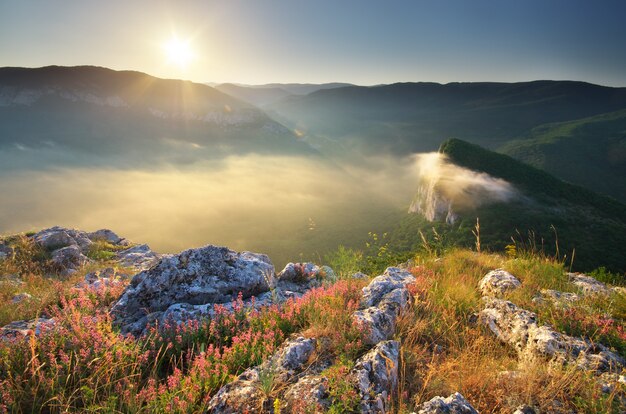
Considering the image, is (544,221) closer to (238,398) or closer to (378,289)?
(378,289)

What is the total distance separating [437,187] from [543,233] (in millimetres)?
28557

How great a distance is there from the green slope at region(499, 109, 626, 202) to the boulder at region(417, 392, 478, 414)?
614 feet

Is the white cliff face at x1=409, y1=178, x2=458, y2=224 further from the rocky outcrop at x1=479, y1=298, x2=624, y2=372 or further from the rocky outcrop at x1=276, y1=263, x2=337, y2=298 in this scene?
the rocky outcrop at x1=479, y1=298, x2=624, y2=372

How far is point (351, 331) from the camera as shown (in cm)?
472

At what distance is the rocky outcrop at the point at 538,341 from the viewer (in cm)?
454

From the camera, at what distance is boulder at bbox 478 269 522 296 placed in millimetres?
6989

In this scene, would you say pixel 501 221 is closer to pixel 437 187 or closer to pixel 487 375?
pixel 437 187

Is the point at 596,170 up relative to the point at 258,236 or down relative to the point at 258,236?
up

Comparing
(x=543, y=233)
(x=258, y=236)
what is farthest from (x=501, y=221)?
(x=258, y=236)

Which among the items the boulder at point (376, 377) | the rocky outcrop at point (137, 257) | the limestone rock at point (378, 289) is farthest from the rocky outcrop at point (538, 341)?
the rocky outcrop at point (137, 257)

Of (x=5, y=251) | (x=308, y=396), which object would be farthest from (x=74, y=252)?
(x=308, y=396)

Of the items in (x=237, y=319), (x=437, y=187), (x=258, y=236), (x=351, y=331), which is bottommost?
(x=258, y=236)

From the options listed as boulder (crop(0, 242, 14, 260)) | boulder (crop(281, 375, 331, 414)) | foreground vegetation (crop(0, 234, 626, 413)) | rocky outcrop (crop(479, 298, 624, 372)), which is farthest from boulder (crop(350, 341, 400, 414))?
boulder (crop(0, 242, 14, 260))

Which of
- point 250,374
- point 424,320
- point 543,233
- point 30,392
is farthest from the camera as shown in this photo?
point 543,233
